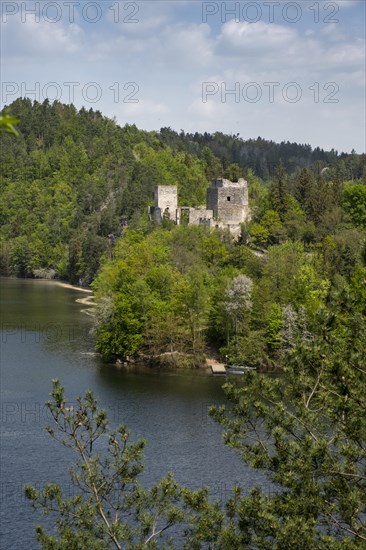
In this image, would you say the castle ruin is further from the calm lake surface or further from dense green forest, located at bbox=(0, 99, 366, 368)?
the calm lake surface

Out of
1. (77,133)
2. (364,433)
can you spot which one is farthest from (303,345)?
(77,133)

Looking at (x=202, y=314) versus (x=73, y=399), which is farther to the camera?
(x=202, y=314)

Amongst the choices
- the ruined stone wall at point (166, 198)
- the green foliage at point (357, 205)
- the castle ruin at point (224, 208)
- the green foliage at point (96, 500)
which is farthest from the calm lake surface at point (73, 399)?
the ruined stone wall at point (166, 198)

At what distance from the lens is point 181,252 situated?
62562 mm

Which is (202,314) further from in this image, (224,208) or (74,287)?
(74,287)

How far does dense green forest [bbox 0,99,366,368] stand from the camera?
4794 centimetres

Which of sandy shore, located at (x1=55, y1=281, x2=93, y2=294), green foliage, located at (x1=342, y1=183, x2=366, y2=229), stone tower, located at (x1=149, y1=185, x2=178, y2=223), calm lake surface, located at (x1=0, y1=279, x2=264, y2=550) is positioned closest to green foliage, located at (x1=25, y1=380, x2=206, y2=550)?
calm lake surface, located at (x1=0, y1=279, x2=264, y2=550)

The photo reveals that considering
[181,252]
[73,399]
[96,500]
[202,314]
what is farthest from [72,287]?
[96,500]

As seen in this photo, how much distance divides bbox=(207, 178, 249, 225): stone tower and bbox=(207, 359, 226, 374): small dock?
25.8 meters

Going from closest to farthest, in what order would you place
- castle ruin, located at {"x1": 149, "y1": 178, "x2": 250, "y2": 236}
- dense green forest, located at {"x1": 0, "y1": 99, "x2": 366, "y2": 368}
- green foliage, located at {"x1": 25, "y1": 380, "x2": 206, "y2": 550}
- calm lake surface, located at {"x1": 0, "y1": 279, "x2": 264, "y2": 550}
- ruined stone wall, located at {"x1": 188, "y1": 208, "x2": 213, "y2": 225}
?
green foliage, located at {"x1": 25, "y1": 380, "x2": 206, "y2": 550}, calm lake surface, located at {"x1": 0, "y1": 279, "x2": 264, "y2": 550}, dense green forest, located at {"x1": 0, "y1": 99, "x2": 366, "y2": 368}, castle ruin, located at {"x1": 149, "y1": 178, "x2": 250, "y2": 236}, ruined stone wall, located at {"x1": 188, "y1": 208, "x2": 213, "y2": 225}

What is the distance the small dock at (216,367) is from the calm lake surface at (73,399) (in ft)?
3.97

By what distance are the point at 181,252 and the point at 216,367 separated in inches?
705

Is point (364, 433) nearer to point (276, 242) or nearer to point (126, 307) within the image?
point (126, 307)

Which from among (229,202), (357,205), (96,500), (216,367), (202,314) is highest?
(229,202)
